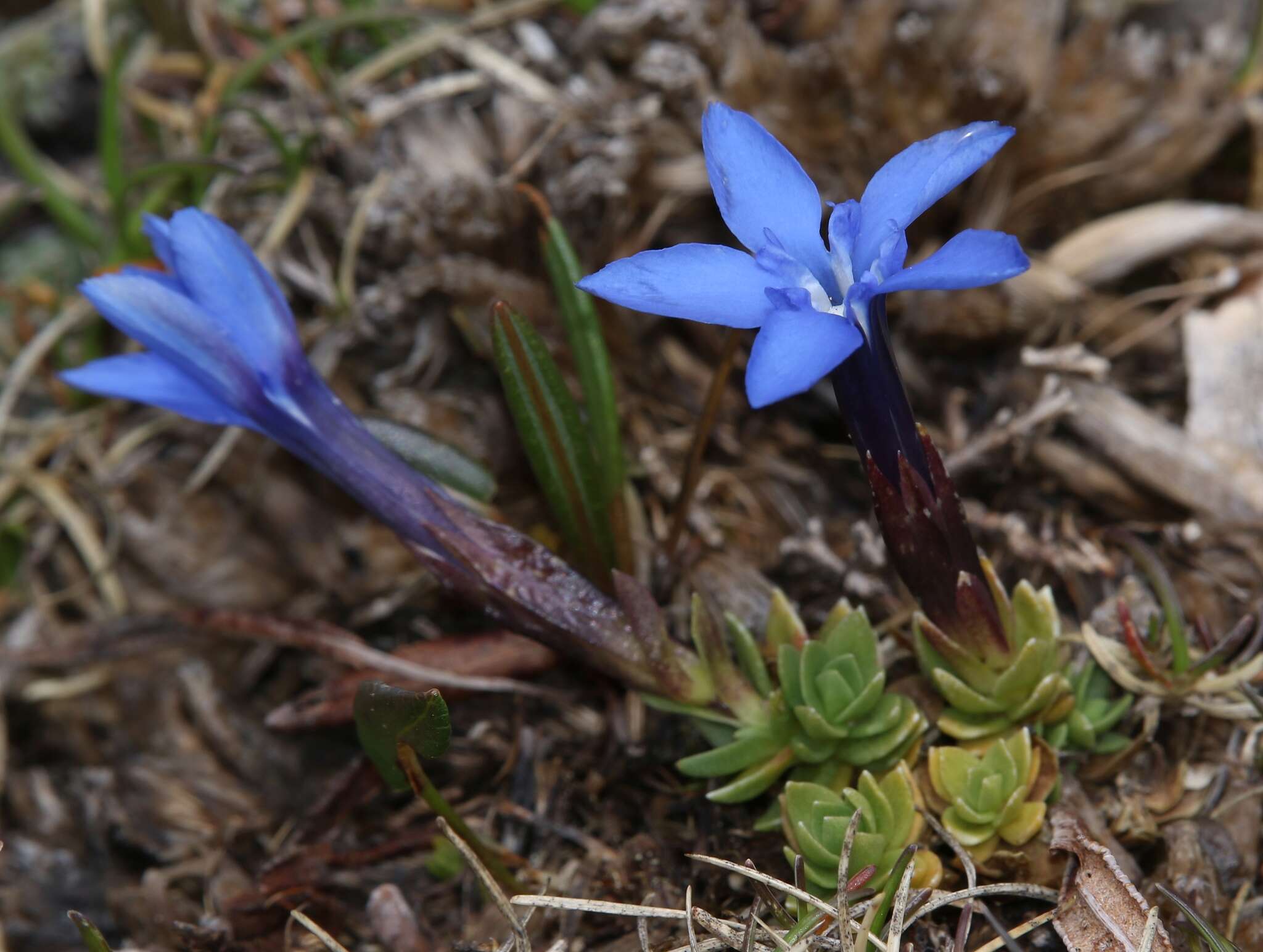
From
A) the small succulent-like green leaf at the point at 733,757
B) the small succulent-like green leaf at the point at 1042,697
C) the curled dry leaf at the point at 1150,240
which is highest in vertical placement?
the curled dry leaf at the point at 1150,240

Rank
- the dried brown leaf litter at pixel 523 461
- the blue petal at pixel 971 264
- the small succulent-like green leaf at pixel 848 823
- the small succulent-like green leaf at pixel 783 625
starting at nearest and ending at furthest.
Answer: the blue petal at pixel 971 264 → the small succulent-like green leaf at pixel 848 823 → the small succulent-like green leaf at pixel 783 625 → the dried brown leaf litter at pixel 523 461

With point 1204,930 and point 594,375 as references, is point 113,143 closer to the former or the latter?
point 594,375

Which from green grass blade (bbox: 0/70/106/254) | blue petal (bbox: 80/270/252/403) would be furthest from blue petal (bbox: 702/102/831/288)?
green grass blade (bbox: 0/70/106/254)

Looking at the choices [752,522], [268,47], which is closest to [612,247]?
[752,522]

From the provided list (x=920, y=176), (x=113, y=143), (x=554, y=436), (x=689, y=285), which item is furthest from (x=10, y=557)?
(x=920, y=176)

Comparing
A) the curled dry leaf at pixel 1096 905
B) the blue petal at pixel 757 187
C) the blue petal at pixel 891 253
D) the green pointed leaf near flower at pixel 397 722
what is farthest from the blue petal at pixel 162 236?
the curled dry leaf at pixel 1096 905

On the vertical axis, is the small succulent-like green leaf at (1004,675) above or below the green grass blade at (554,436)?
below

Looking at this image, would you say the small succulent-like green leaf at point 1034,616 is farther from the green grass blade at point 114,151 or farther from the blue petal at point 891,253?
the green grass blade at point 114,151

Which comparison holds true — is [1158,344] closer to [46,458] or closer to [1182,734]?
→ [1182,734]
